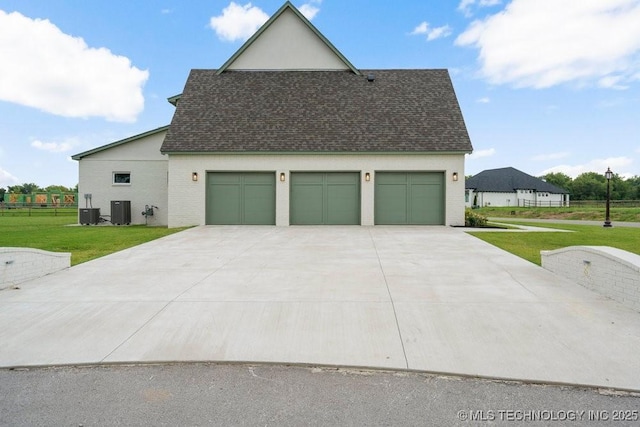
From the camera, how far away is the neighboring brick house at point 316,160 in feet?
52.8

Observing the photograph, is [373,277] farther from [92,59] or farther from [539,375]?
[92,59]

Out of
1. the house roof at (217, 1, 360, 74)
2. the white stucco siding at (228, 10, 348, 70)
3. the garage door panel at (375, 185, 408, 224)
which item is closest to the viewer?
the garage door panel at (375, 185, 408, 224)

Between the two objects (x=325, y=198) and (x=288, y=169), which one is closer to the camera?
(x=288, y=169)

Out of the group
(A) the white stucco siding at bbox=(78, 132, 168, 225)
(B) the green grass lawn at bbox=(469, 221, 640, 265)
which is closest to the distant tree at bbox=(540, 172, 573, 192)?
(B) the green grass lawn at bbox=(469, 221, 640, 265)

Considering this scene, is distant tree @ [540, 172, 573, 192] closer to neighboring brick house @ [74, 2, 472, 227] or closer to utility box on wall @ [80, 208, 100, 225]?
neighboring brick house @ [74, 2, 472, 227]

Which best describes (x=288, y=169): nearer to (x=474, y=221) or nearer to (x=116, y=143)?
(x=474, y=221)

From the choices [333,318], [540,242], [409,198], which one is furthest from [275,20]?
[333,318]

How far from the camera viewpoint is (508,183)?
5288cm

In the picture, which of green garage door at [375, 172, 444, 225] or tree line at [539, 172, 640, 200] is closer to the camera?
green garage door at [375, 172, 444, 225]

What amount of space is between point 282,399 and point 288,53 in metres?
18.9

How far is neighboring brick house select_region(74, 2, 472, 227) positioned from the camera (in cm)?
1609

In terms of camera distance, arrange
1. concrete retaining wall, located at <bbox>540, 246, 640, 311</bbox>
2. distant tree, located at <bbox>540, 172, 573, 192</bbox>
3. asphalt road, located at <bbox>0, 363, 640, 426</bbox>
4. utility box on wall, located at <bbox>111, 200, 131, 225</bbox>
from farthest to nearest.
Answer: distant tree, located at <bbox>540, 172, 573, 192</bbox> < utility box on wall, located at <bbox>111, 200, 131, 225</bbox> < concrete retaining wall, located at <bbox>540, 246, 640, 311</bbox> < asphalt road, located at <bbox>0, 363, 640, 426</bbox>

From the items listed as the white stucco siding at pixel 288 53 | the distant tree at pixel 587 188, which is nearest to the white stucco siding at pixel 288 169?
the white stucco siding at pixel 288 53

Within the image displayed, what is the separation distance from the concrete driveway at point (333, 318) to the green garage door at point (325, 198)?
8.39m
